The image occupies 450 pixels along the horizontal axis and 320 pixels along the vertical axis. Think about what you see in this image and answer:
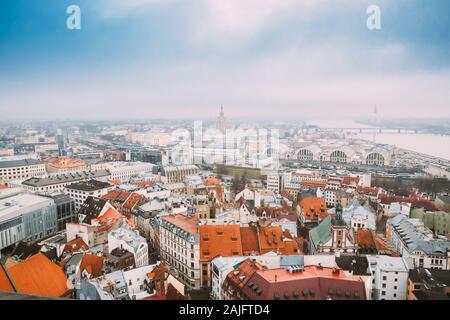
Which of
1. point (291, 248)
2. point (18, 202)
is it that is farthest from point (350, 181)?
point (18, 202)

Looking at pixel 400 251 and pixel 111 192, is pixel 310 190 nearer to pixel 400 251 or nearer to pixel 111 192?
pixel 400 251

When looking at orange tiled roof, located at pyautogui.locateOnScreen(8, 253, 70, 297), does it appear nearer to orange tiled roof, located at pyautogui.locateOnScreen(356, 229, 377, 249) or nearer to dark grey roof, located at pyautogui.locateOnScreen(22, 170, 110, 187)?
orange tiled roof, located at pyautogui.locateOnScreen(356, 229, 377, 249)

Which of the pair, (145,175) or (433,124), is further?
(145,175)

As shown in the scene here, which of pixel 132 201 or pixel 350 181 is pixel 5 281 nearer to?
pixel 132 201

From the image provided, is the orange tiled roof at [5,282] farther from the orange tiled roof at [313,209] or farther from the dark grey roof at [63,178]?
the dark grey roof at [63,178]
